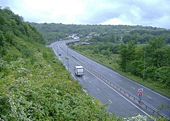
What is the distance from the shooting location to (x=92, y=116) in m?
18.3

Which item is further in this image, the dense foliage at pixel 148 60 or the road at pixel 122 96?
the dense foliage at pixel 148 60

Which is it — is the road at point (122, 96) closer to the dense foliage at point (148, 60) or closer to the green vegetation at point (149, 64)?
the green vegetation at point (149, 64)

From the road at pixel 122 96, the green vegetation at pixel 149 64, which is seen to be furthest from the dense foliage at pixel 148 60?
the road at pixel 122 96

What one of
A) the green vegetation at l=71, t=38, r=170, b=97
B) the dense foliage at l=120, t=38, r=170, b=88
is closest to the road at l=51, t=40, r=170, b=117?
the green vegetation at l=71, t=38, r=170, b=97

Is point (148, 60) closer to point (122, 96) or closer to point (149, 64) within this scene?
point (149, 64)

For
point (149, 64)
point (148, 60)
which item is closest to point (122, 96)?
point (149, 64)

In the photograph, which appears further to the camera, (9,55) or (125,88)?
(125,88)

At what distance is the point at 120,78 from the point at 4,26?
23085 mm

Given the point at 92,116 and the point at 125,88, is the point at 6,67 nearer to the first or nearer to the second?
the point at 92,116

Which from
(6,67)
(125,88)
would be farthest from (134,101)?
(6,67)

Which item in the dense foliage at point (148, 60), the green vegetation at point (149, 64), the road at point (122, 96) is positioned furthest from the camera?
the dense foliage at point (148, 60)

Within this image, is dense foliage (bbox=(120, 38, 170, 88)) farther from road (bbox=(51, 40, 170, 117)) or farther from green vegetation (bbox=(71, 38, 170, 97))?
road (bbox=(51, 40, 170, 117))

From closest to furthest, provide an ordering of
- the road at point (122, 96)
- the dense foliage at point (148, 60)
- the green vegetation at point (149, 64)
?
the road at point (122, 96) < the green vegetation at point (149, 64) < the dense foliage at point (148, 60)

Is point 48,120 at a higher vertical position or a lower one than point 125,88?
higher
